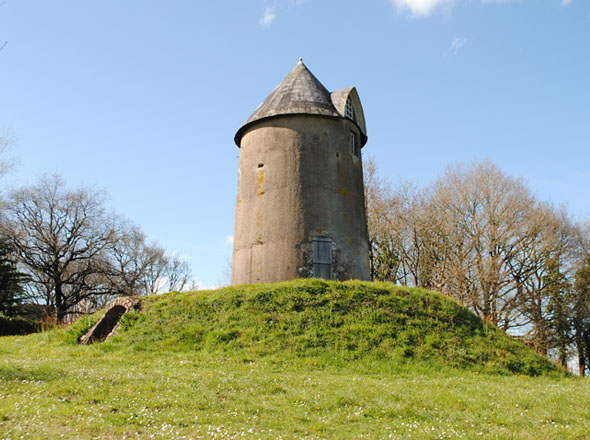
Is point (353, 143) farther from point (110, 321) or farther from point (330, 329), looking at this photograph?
point (110, 321)

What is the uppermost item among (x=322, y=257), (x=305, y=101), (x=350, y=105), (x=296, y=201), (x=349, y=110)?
(x=350, y=105)

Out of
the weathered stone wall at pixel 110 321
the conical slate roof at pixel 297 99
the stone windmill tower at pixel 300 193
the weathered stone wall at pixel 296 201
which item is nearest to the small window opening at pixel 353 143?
the stone windmill tower at pixel 300 193

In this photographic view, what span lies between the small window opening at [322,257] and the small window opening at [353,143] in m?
4.74

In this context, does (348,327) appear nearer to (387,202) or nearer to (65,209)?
(387,202)

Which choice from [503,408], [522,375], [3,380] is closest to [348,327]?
[522,375]

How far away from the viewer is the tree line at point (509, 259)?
27.7m

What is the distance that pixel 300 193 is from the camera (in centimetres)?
1842

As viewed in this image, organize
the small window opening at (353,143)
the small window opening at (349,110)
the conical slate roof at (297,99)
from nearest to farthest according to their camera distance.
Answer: the conical slate roof at (297,99) → the small window opening at (353,143) → the small window opening at (349,110)

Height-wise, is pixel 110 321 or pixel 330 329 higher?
pixel 110 321

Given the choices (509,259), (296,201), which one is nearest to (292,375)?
(296,201)

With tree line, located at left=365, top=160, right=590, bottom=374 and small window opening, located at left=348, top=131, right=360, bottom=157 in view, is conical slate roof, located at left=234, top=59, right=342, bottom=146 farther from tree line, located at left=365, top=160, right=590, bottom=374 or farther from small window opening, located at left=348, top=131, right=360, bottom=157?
tree line, located at left=365, top=160, right=590, bottom=374

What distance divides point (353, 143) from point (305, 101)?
2878mm

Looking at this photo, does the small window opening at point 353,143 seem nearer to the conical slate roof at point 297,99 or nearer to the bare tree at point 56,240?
the conical slate roof at point 297,99

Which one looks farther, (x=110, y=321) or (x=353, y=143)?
(x=353, y=143)
